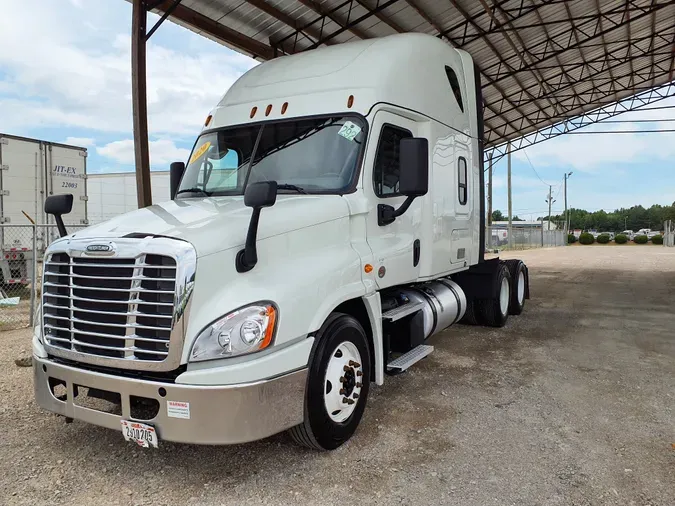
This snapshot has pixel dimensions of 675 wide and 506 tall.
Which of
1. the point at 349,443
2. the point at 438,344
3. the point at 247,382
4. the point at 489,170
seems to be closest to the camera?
the point at 247,382

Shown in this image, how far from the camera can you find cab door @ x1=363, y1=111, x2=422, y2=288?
4.34 meters

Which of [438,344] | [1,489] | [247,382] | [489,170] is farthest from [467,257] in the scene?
[489,170]

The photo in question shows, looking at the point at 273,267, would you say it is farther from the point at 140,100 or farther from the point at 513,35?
the point at 513,35

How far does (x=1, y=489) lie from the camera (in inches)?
131

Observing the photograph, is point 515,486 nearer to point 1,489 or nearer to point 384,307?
point 384,307

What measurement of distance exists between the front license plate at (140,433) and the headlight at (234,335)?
51cm

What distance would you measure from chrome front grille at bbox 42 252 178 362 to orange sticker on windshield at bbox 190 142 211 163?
1.82 meters

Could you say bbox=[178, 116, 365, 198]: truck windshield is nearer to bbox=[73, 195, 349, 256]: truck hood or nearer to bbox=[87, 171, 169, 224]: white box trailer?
bbox=[73, 195, 349, 256]: truck hood

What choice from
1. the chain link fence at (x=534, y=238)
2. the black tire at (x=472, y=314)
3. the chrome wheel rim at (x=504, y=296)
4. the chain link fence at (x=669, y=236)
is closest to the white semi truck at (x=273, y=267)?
the black tire at (x=472, y=314)

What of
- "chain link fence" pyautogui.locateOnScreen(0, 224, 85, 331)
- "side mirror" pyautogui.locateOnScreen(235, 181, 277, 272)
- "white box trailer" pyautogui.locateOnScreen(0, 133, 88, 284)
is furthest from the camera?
"white box trailer" pyautogui.locateOnScreen(0, 133, 88, 284)

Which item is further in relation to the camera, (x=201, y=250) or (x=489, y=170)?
(x=489, y=170)

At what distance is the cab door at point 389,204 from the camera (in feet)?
14.2

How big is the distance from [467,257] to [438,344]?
132 cm

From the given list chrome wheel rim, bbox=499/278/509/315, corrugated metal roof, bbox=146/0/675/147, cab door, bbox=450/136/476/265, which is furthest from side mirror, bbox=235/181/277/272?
corrugated metal roof, bbox=146/0/675/147
